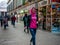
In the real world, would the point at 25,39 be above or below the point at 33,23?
below

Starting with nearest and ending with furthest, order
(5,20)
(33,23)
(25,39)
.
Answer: (33,23), (25,39), (5,20)

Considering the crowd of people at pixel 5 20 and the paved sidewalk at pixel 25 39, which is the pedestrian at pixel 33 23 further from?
the crowd of people at pixel 5 20

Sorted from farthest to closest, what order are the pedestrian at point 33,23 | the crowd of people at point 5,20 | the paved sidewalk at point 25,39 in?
the crowd of people at point 5,20, the paved sidewalk at point 25,39, the pedestrian at point 33,23

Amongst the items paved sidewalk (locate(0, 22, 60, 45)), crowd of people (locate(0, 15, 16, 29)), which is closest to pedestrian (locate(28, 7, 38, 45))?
paved sidewalk (locate(0, 22, 60, 45))

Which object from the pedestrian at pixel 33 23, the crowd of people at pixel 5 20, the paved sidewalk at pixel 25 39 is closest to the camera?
the pedestrian at pixel 33 23

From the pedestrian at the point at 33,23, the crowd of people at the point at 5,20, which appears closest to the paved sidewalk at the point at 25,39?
the pedestrian at the point at 33,23

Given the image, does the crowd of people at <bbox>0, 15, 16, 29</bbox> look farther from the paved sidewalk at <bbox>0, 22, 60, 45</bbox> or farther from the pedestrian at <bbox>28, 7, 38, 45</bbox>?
the pedestrian at <bbox>28, 7, 38, 45</bbox>

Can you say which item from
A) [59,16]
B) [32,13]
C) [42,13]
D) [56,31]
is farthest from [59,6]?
[32,13]

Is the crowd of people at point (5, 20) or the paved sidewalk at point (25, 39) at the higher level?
the crowd of people at point (5, 20)

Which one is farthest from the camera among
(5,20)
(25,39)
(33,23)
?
(5,20)

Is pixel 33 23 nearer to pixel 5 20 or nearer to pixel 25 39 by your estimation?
pixel 25 39

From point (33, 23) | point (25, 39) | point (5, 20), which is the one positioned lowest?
point (25, 39)

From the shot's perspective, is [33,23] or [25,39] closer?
[33,23]

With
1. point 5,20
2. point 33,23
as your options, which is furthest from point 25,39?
point 5,20
